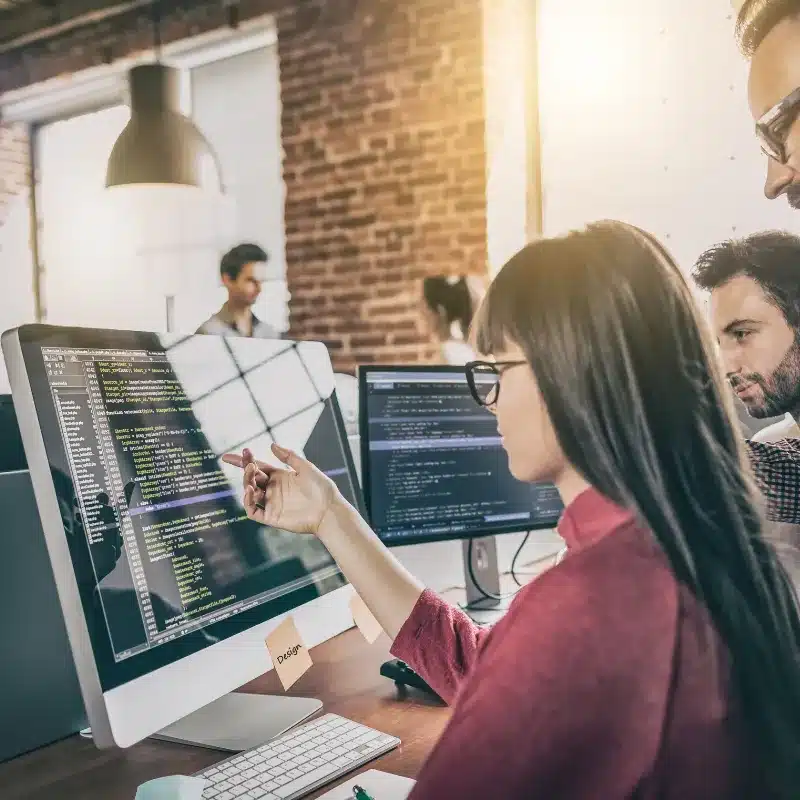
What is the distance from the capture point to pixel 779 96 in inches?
74.9

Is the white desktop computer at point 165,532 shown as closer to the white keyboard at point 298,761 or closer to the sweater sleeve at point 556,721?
the white keyboard at point 298,761

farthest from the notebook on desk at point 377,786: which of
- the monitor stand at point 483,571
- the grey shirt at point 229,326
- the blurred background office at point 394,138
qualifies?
the grey shirt at point 229,326

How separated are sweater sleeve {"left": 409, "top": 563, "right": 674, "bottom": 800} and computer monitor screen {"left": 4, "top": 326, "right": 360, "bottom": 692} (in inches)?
14.6

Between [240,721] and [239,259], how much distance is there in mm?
3330

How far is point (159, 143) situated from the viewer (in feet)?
11.4

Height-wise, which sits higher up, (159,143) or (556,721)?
(159,143)

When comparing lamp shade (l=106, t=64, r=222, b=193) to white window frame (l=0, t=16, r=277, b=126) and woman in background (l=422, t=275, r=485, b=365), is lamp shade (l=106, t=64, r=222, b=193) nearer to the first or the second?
white window frame (l=0, t=16, r=277, b=126)

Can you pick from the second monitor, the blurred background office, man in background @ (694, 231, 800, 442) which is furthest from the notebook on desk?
the blurred background office

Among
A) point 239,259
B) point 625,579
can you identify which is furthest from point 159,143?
point 625,579

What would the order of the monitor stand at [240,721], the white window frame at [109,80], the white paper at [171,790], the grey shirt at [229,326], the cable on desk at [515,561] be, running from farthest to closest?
1. the white window frame at [109,80]
2. the grey shirt at [229,326]
3. the cable on desk at [515,561]
4. the monitor stand at [240,721]
5. the white paper at [171,790]

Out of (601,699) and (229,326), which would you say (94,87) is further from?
(601,699)

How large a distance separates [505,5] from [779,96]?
81.5 inches

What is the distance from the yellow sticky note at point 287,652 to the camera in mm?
1017

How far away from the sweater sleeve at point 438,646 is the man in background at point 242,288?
3182 millimetres
